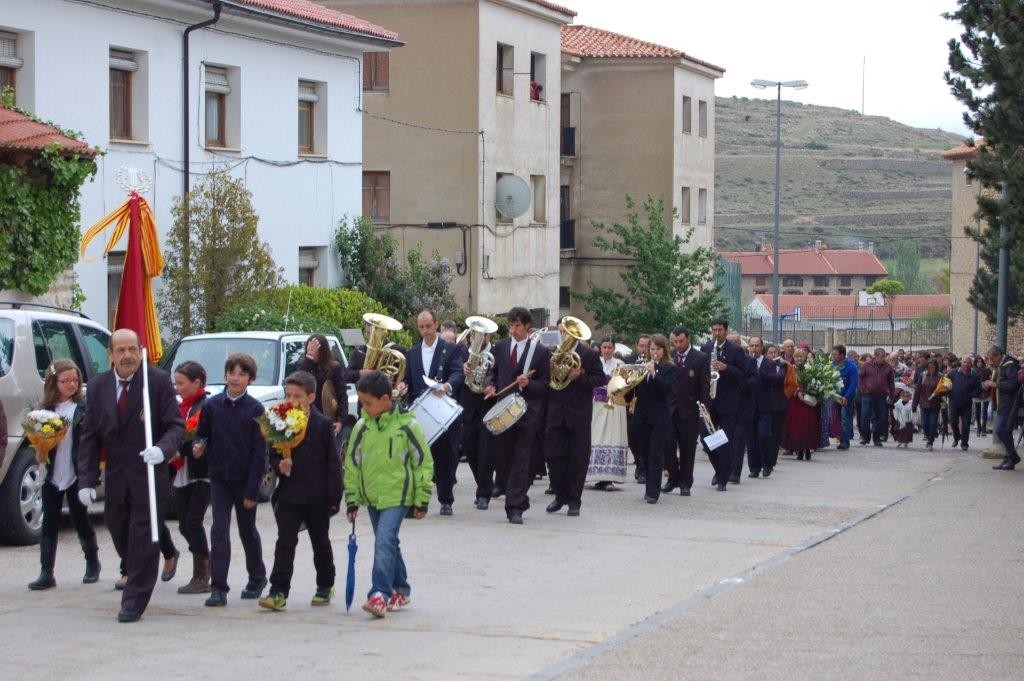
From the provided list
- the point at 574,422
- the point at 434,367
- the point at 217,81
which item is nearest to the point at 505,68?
the point at 217,81

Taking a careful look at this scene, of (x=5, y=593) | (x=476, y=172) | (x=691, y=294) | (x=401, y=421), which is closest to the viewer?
(x=401, y=421)

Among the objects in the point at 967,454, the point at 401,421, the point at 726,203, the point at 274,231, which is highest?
the point at 726,203

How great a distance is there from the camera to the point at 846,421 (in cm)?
2828

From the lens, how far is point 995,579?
1161 cm

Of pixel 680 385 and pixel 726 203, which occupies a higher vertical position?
pixel 726 203

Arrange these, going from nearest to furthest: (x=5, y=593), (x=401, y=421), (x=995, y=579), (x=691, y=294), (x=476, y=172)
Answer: (x=401, y=421) < (x=5, y=593) < (x=995, y=579) < (x=476, y=172) < (x=691, y=294)

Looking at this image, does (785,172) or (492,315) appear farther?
(785,172)

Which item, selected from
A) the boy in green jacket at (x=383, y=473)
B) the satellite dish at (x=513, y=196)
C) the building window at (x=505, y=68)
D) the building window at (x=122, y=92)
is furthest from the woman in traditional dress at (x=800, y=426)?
the building window at (x=505, y=68)

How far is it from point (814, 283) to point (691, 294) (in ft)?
239

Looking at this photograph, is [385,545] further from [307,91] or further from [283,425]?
[307,91]

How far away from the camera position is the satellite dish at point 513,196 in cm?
3625

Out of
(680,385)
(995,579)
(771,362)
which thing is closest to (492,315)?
(771,362)

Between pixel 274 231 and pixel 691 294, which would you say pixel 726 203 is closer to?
pixel 691 294

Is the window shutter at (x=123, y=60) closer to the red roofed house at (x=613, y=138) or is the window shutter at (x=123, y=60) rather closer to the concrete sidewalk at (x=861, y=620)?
the concrete sidewalk at (x=861, y=620)
